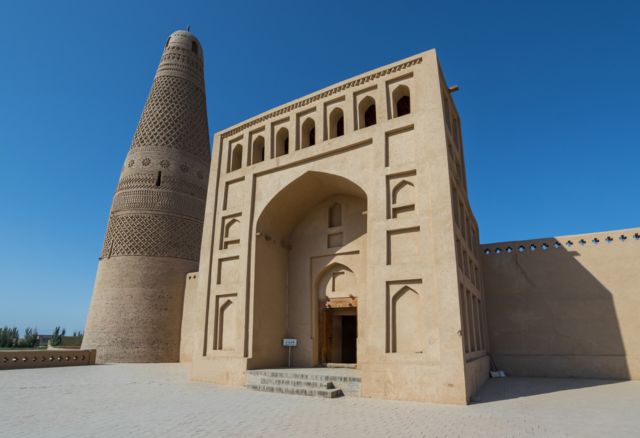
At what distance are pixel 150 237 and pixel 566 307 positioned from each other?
13.9 metres

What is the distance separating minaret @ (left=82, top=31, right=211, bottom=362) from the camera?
15172 millimetres

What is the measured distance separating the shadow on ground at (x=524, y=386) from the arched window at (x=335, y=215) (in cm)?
499

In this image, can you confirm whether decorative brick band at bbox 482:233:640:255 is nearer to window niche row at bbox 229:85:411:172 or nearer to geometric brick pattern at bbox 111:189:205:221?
window niche row at bbox 229:85:411:172

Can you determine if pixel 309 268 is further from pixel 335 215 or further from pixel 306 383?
pixel 306 383

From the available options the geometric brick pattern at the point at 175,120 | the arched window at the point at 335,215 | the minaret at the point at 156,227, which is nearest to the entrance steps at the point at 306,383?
the arched window at the point at 335,215

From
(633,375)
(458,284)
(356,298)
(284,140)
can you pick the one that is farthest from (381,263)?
(633,375)

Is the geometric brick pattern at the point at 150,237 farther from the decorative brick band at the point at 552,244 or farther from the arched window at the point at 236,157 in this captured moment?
the decorative brick band at the point at 552,244

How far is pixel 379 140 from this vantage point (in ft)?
28.3

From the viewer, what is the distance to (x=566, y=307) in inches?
412

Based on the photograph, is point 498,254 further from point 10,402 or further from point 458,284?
point 10,402

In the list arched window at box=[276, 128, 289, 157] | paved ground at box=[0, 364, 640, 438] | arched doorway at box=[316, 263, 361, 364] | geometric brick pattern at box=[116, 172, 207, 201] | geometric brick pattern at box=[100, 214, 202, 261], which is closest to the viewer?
paved ground at box=[0, 364, 640, 438]

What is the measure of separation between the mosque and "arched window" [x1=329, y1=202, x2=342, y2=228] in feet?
0.16

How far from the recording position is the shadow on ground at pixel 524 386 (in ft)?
23.2

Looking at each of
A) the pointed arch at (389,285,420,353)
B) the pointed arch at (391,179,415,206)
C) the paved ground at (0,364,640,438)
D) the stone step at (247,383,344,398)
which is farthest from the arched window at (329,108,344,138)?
the paved ground at (0,364,640,438)
